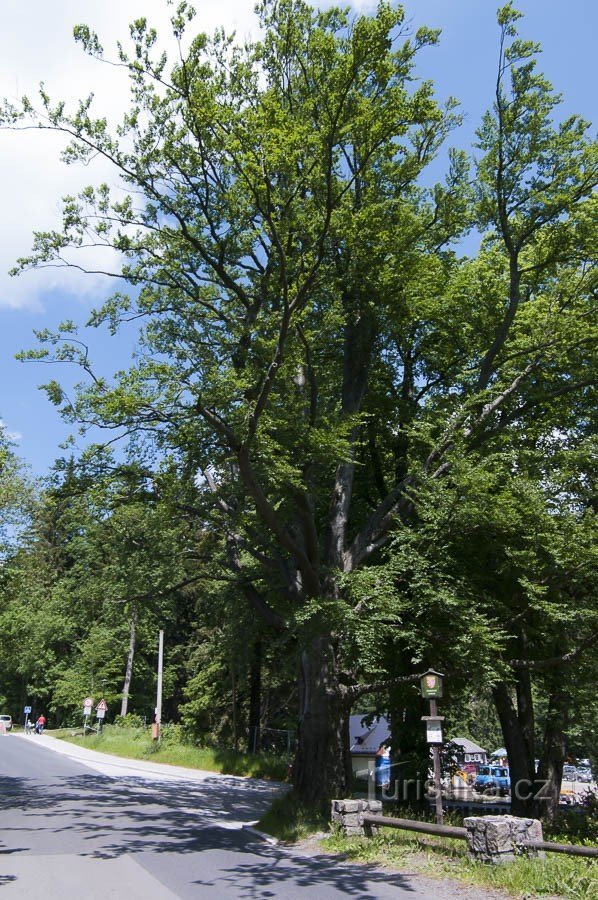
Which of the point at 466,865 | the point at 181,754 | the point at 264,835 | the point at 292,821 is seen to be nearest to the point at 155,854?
the point at 264,835

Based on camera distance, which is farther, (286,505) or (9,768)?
(9,768)

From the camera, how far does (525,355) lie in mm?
16078

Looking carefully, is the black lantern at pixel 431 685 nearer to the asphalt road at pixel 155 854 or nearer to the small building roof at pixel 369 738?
the asphalt road at pixel 155 854

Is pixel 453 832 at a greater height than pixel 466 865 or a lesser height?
greater

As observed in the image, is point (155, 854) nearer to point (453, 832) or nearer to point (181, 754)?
point (453, 832)

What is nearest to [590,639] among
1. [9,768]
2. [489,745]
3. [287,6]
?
[287,6]

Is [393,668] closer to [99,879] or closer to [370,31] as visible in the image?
[99,879]

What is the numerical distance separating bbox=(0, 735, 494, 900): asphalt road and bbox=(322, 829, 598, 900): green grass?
1.33 ft

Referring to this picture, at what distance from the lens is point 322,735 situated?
45.8 ft

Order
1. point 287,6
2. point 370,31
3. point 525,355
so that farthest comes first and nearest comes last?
1. point 525,355
2. point 287,6
3. point 370,31

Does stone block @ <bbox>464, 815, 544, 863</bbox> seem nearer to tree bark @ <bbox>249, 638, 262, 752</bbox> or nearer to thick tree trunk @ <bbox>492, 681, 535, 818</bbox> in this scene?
thick tree trunk @ <bbox>492, 681, 535, 818</bbox>

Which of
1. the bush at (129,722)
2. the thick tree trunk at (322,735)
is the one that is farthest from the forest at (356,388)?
the bush at (129,722)

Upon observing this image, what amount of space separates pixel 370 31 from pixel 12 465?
21.8 m

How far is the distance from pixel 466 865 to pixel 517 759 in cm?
1065
